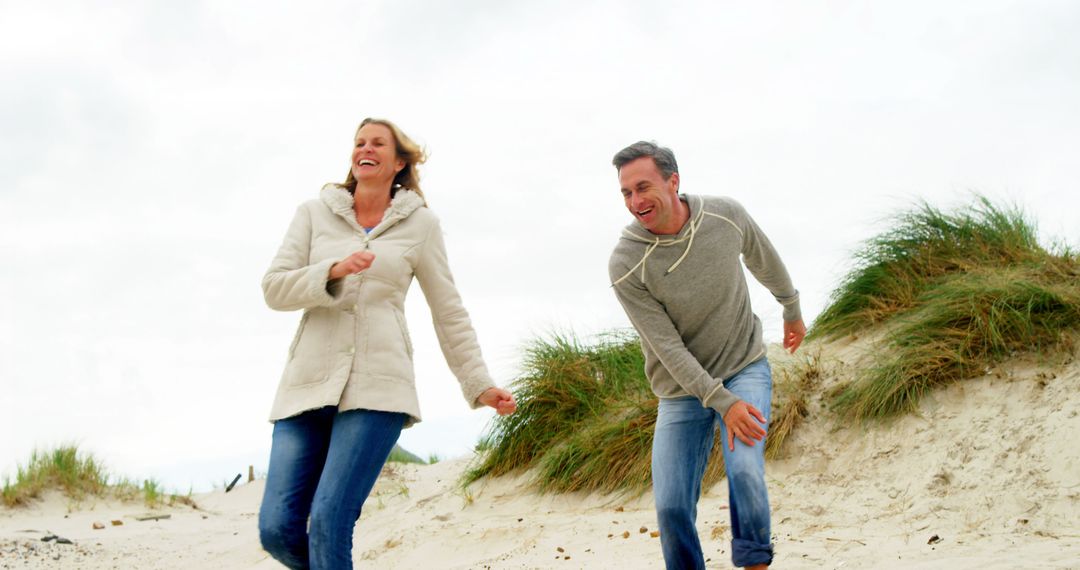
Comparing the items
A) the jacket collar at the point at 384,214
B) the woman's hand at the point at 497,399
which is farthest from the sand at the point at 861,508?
the jacket collar at the point at 384,214

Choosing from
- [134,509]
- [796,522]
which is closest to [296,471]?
[796,522]

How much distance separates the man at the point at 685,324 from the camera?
3792 mm

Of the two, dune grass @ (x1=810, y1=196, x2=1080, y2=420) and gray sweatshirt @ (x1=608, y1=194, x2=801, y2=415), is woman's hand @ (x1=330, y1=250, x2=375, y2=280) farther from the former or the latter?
dune grass @ (x1=810, y1=196, x2=1080, y2=420)

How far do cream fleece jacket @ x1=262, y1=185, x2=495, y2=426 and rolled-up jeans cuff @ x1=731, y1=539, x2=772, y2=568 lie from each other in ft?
3.72

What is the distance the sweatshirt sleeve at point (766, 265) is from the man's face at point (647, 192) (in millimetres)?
391

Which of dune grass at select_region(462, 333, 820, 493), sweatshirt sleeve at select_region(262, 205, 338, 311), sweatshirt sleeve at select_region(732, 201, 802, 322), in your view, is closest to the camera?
sweatshirt sleeve at select_region(262, 205, 338, 311)

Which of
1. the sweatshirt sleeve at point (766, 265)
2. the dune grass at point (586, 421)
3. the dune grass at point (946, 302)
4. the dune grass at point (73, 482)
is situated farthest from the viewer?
the dune grass at point (73, 482)

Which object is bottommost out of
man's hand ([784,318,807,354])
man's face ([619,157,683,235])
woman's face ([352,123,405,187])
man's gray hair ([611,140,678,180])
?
man's hand ([784,318,807,354])

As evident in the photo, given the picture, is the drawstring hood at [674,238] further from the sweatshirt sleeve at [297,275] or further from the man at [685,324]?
the sweatshirt sleeve at [297,275]

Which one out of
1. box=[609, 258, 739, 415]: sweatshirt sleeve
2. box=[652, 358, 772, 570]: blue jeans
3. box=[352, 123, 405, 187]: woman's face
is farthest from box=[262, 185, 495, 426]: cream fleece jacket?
box=[652, 358, 772, 570]: blue jeans

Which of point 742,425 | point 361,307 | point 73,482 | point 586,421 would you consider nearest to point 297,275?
point 361,307

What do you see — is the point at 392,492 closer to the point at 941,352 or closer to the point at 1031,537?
→ the point at 941,352

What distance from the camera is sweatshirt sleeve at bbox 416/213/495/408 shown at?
13.0ft

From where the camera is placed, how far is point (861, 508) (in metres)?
6.77
